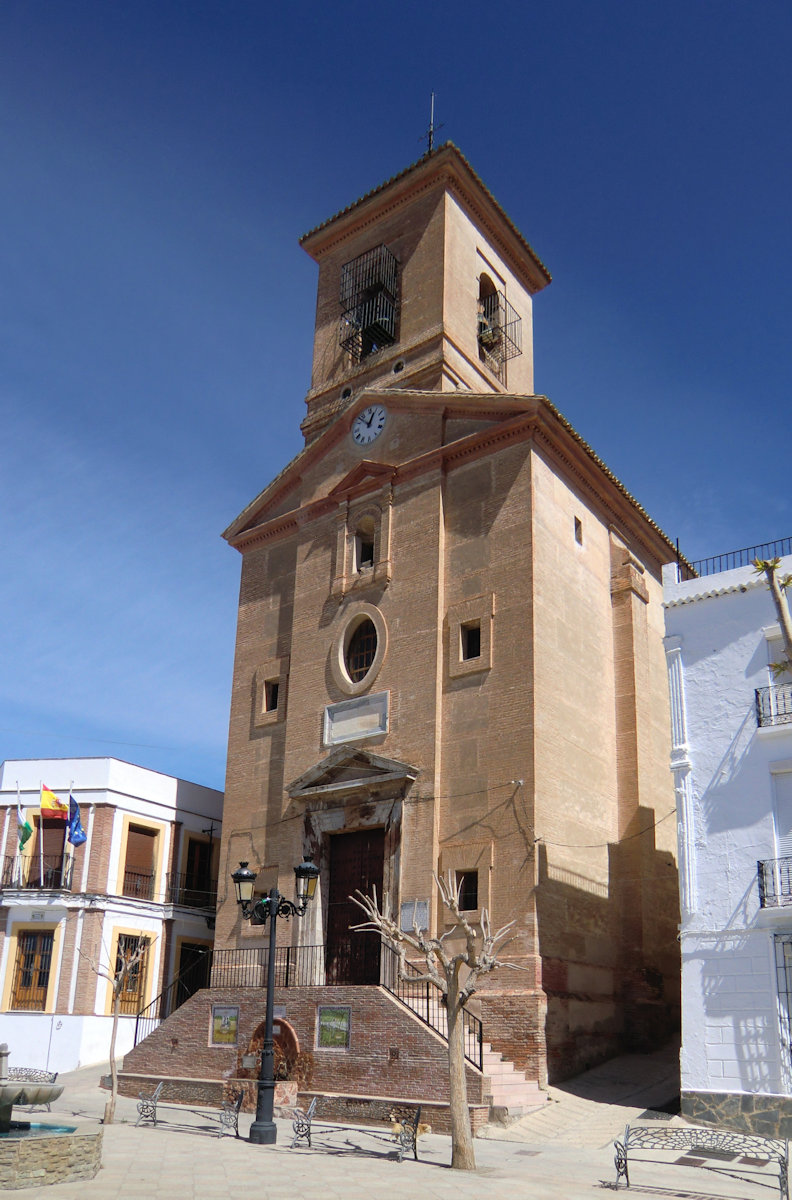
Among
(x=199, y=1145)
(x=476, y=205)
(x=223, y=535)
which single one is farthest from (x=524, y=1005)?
(x=476, y=205)

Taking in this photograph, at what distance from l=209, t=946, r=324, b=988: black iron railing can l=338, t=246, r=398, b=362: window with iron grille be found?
14.3m

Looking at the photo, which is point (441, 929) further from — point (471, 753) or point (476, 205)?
point (476, 205)

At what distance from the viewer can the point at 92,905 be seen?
2639 cm

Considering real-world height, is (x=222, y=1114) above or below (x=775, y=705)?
below

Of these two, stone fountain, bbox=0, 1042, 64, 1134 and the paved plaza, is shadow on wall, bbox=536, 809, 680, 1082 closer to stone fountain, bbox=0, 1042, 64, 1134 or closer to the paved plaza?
the paved plaza

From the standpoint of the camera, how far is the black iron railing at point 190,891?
94.4 ft

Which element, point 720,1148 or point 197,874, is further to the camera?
point 197,874

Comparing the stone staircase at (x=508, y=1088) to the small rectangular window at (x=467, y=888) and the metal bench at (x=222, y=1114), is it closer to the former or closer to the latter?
the small rectangular window at (x=467, y=888)

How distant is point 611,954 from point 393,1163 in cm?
845

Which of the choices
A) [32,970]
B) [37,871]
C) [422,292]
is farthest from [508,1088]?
→ [422,292]

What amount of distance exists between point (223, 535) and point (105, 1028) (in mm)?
11874

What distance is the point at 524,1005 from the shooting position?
57.2ft

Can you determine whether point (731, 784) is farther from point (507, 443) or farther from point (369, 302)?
point (369, 302)

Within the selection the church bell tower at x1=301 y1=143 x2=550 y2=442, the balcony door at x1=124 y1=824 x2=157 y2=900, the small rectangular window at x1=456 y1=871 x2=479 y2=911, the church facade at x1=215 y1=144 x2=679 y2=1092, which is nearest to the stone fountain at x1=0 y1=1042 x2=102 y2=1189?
the church facade at x1=215 y1=144 x2=679 y2=1092
